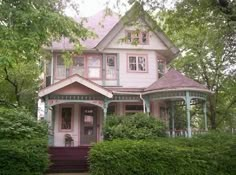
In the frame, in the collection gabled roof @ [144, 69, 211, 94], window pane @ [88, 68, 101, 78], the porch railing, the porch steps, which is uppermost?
window pane @ [88, 68, 101, 78]

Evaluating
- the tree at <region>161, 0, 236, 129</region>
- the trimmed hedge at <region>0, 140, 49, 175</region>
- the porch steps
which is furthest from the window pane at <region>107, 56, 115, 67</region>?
the trimmed hedge at <region>0, 140, 49, 175</region>

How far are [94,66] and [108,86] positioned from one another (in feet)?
5.03

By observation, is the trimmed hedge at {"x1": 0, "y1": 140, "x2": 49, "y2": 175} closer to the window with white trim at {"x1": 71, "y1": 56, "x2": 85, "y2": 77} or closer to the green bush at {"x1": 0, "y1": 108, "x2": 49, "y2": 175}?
the green bush at {"x1": 0, "y1": 108, "x2": 49, "y2": 175}

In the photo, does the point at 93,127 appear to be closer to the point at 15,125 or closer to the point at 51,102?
the point at 51,102

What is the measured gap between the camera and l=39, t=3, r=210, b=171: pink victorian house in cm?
1680

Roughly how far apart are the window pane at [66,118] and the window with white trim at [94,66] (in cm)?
238

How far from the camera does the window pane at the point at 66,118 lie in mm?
18188

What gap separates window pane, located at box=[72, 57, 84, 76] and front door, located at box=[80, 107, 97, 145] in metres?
2.15

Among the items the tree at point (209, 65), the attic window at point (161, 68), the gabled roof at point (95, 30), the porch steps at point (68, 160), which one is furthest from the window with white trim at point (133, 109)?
the porch steps at point (68, 160)

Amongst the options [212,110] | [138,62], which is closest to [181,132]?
[138,62]

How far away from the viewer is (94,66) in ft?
62.9

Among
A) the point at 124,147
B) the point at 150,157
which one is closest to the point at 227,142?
the point at 150,157

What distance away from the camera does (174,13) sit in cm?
1213

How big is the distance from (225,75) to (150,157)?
13.2 m
